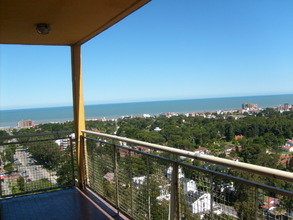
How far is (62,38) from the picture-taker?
12.2 ft

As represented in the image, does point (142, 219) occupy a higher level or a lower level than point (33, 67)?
lower

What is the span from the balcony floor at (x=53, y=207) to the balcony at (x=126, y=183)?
0.01 m

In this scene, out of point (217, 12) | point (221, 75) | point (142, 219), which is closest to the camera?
point (142, 219)

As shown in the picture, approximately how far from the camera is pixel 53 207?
3.49 metres

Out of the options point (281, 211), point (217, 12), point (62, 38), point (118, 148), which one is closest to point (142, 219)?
point (118, 148)

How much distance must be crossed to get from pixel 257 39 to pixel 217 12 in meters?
4.42

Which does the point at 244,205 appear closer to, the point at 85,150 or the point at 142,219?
the point at 142,219

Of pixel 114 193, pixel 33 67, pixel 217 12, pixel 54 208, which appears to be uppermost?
pixel 217 12

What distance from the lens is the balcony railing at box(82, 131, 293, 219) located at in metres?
1.34

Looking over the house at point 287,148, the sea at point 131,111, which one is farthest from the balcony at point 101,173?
the house at point 287,148

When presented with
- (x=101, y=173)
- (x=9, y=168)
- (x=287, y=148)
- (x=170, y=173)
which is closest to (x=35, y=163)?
(x=9, y=168)

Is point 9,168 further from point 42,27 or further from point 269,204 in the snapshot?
point 269,204

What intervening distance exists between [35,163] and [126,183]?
1.85 metres

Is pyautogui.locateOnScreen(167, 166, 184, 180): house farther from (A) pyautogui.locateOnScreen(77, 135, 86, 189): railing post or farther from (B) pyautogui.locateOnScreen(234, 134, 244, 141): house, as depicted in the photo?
(B) pyautogui.locateOnScreen(234, 134, 244, 141): house
